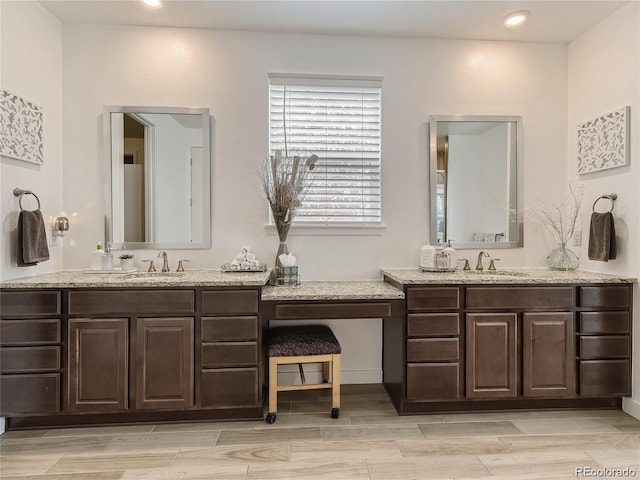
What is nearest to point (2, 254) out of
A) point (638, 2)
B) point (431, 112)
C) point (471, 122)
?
point (431, 112)

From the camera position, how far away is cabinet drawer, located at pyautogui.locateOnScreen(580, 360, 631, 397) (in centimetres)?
239

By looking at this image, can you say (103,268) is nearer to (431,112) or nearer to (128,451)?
(128,451)

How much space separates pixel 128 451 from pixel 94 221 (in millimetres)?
1617

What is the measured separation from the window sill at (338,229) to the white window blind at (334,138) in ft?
0.11

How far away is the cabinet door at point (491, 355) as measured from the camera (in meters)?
2.36

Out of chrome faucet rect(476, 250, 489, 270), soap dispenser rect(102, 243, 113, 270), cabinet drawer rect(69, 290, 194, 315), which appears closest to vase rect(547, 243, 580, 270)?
chrome faucet rect(476, 250, 489, 270)

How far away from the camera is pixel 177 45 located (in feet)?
9.02

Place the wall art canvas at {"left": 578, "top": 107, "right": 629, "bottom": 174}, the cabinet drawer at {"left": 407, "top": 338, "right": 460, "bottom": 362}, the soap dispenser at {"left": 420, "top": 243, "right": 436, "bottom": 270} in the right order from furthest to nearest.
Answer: the soap dispenser at {"left": 420, "top": 243, "right": 436, "bottom": 270}, the wall art canvas at {"left": 578, "top": 107, "right": 629, "bottom": 174}, the cabinet drawer at {"left": 407, "top": 338, "right": 460, "bottom": 362}

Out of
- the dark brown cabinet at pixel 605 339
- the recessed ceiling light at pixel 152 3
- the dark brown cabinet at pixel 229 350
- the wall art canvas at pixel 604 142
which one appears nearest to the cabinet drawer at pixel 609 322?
the dark brown cabinet at pixel 605 339

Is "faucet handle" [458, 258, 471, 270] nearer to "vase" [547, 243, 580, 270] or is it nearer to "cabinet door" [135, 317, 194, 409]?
"vase" [547, 243, 580, 270]

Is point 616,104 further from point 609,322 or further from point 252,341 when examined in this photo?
point 252,341

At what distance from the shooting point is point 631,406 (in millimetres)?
2400

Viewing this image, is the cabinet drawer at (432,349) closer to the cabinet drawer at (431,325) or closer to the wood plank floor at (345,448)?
the cabinet drawer at (431,325)

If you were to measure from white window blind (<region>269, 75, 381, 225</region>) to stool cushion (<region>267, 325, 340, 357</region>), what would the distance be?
86 cm
